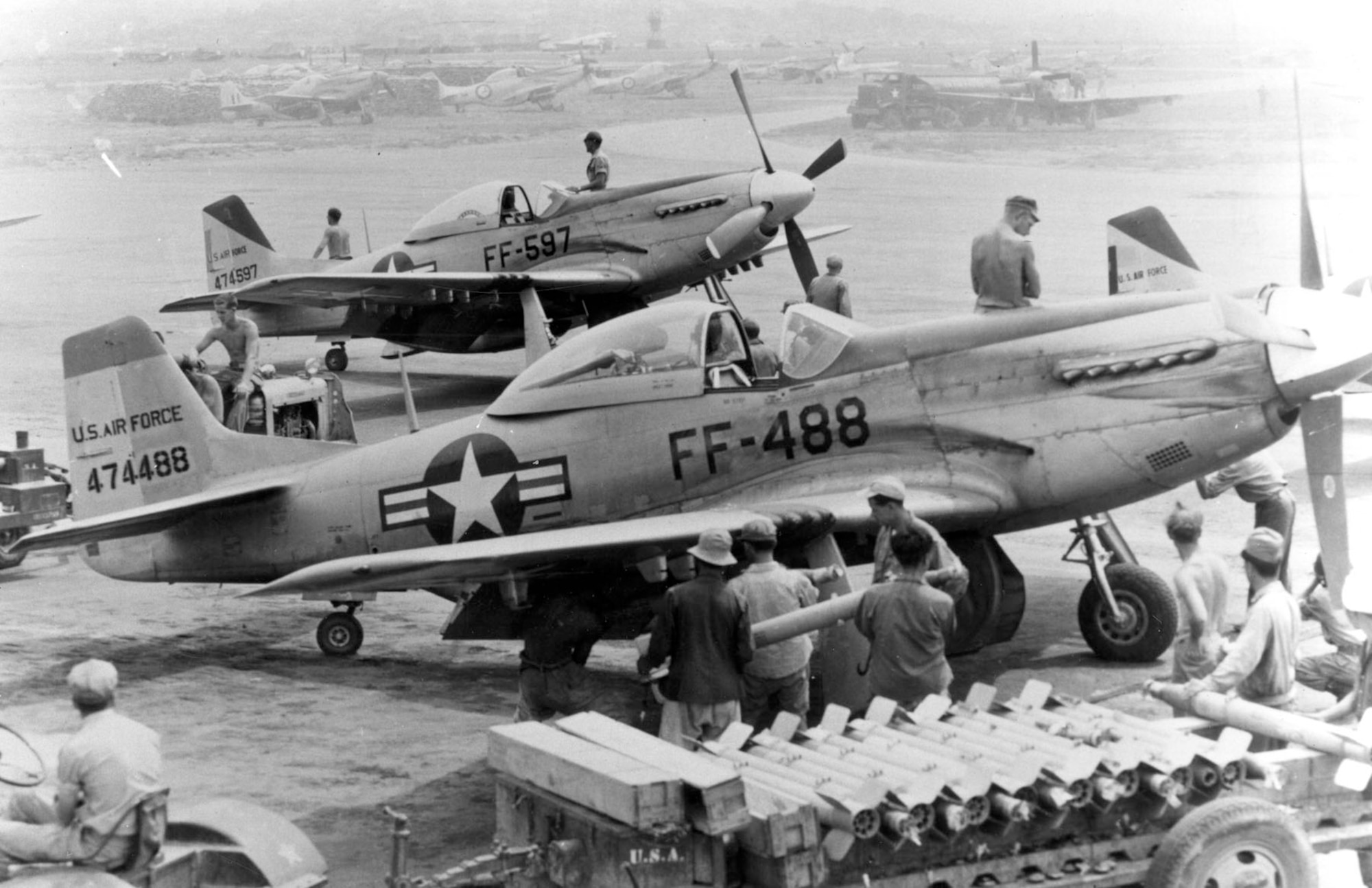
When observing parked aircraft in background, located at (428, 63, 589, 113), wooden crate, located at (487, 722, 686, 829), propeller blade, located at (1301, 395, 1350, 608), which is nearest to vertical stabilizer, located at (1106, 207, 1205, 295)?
propeller blade, located at (1301, 395, 1350, 608)

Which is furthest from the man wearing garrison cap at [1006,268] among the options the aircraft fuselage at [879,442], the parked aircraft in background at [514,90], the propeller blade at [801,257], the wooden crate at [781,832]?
the parked aircraft in background at [514,90]

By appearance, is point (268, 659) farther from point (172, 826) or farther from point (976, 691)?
point (976, 691)

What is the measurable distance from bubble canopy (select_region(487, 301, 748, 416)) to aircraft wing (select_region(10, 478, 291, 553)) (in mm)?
1656

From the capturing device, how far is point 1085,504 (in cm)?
922

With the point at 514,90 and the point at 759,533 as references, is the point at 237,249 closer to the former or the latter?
the point at 759,533

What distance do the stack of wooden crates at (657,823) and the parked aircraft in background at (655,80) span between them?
3866 cm

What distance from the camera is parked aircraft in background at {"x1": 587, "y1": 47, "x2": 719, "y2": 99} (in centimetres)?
4341

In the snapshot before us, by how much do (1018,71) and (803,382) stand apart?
117 ft

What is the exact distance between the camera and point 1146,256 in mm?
13953

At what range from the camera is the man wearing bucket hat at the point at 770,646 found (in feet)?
25.0

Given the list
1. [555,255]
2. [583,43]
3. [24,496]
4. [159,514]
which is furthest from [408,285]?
[583,43]

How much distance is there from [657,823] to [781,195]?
14.0 metres

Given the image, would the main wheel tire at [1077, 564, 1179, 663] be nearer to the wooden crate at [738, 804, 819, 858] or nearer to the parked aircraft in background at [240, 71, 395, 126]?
the wooden crate at [738, 804, 819, 858]

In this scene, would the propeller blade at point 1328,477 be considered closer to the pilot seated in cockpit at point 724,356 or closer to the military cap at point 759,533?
the pilot seated in cockpit at point 724,356
